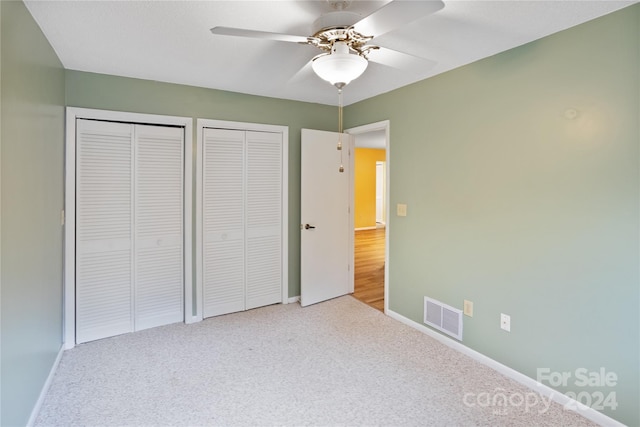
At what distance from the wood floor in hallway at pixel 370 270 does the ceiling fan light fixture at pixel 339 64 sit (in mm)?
2739

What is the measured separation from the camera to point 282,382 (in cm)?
235

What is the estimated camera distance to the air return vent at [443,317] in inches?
111

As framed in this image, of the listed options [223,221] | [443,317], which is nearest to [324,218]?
[223,221]

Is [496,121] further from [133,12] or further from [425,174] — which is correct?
[133,12]

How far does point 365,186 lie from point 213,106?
662cm

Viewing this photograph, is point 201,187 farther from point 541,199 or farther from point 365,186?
point 365,186

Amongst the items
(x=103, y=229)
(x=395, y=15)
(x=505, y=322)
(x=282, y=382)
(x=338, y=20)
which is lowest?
(x=282, y=382)

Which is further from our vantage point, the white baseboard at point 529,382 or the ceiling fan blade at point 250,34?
the white baseboard at point 529,382

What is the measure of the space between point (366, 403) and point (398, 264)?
154 cm

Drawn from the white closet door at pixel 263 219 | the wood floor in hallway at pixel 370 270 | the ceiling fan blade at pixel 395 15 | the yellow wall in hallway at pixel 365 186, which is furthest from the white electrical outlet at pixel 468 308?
the yellow wall in hallway at pixel 365 186

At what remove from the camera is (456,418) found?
1.99 meters

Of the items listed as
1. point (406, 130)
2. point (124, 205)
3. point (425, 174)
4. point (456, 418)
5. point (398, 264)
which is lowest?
point (456, 418)

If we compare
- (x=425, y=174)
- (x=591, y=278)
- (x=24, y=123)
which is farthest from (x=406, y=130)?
(x=24, y=123)

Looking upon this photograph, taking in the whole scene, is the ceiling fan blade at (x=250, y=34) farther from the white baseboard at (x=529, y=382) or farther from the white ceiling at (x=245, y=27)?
the white baseboard at (x=529, y=382)
